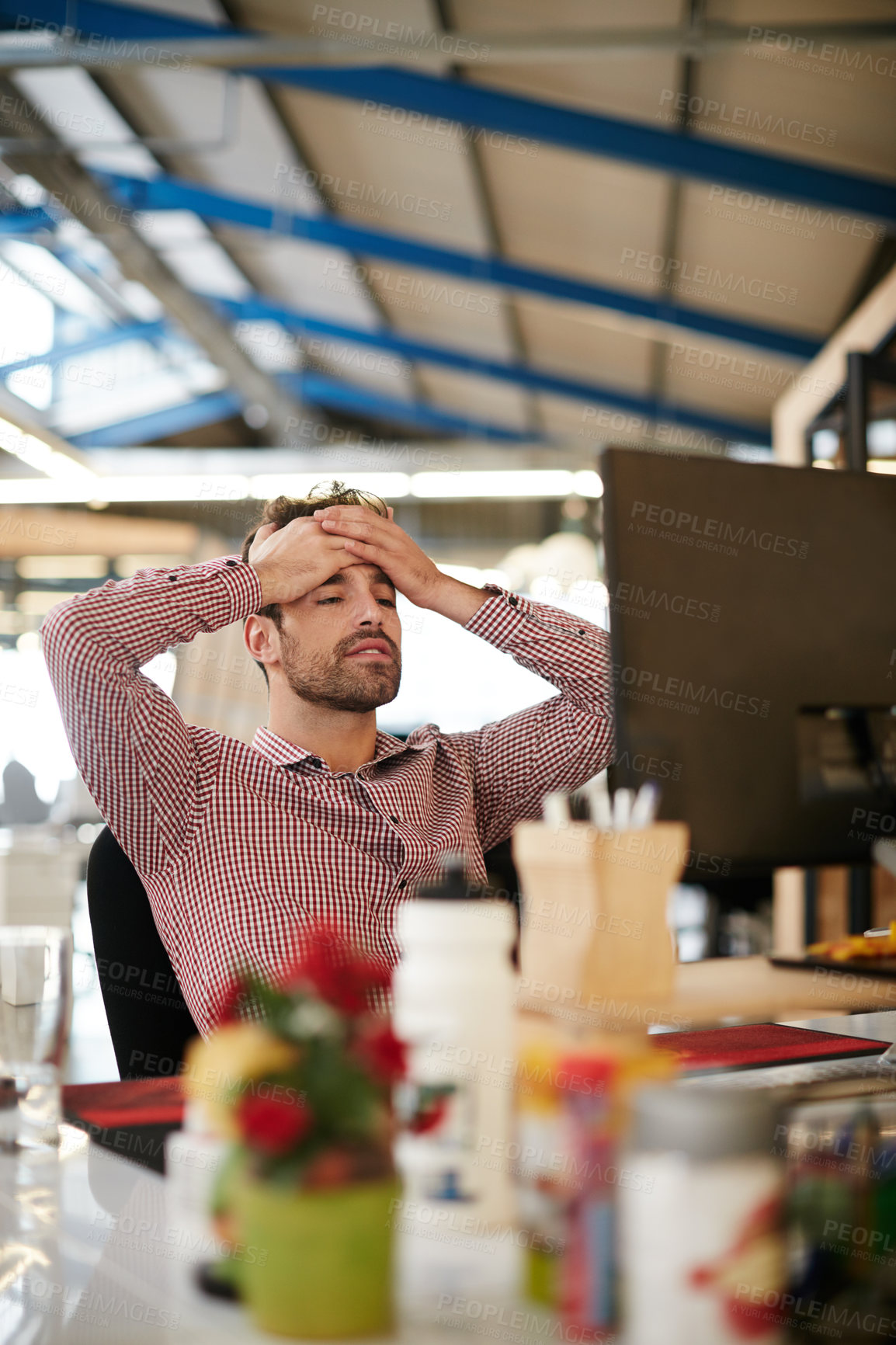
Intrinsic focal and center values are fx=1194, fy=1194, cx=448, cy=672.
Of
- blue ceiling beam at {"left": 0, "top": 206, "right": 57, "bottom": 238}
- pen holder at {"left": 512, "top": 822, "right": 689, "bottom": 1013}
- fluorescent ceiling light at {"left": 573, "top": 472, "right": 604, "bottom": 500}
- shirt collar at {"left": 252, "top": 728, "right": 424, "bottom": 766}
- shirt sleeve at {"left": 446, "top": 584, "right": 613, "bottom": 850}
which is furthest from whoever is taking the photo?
fluorescent ceiling light at {"left": 573, "top": 472, "right": 604, "bottom": 500}

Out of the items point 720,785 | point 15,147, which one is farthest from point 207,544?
point 720,785

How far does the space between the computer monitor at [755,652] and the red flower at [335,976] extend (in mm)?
434

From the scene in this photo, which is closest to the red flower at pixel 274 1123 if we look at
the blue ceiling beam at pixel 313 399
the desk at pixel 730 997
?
the desk at pixel 730 997

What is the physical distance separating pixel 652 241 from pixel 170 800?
4.61m

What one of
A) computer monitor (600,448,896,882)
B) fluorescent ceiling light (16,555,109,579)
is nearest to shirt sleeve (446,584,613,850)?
computer monitor (600,448,896,882)

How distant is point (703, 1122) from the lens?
0.45 m

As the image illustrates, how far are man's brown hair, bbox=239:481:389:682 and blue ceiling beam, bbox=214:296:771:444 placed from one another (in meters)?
5.90

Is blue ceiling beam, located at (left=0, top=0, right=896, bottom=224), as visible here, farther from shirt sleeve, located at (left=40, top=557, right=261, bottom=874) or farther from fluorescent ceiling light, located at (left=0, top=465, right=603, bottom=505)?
shirt sleeve, located at (left=40, top=557, right=261, bottom=874)

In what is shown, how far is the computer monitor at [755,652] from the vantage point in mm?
954

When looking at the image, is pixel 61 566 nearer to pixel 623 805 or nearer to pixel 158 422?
pixel 158 422

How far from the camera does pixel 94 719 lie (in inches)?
56.7

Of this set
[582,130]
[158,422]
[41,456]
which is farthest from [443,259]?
[158,422]

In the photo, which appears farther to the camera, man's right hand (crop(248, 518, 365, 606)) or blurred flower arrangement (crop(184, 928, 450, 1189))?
man's right hand (crop(248, 518, 365, 606))

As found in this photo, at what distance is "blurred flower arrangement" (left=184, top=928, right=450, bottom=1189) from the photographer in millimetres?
481
